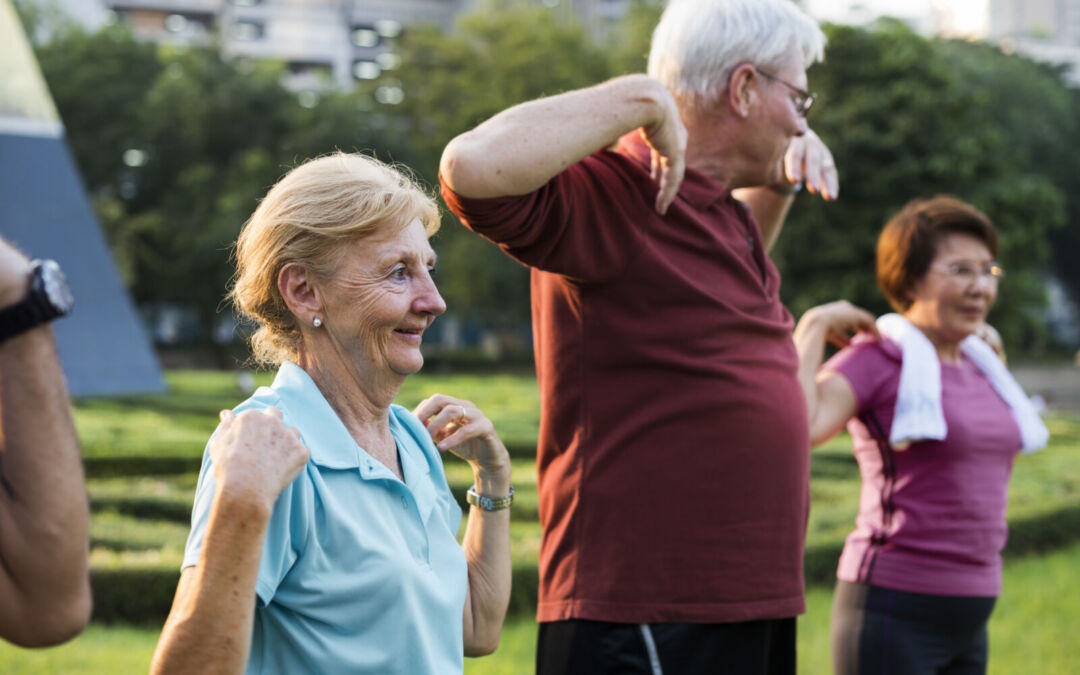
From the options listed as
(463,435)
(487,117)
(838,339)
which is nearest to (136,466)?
(838,339)

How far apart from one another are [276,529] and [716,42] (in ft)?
4.61

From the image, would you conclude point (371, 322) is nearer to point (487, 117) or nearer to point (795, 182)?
point (795, 182)

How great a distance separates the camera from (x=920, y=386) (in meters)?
3.13

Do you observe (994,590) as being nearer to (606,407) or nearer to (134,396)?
(606,407)

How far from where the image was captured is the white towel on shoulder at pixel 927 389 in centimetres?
307

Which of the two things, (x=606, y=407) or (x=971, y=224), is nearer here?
(x=606, y=407)

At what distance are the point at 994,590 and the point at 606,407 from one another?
150cm

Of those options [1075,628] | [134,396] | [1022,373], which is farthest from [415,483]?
[1022,373]

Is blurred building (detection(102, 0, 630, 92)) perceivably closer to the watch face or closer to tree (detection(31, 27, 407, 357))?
tree (detection(31, 27, 407, 357))

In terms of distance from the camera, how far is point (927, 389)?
3.12 m

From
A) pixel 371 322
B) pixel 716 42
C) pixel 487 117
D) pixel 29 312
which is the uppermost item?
pixel 487 117

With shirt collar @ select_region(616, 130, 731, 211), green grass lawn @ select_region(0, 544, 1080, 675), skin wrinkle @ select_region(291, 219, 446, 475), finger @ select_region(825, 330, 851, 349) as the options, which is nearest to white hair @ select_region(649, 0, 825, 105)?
shirt collar @ select_region(616, 130, 731, 211)

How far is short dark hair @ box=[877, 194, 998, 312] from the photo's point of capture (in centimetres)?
335

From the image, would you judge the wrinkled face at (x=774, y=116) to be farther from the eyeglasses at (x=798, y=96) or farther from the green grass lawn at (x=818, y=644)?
the green grass lawn at (x=818, y=644)
